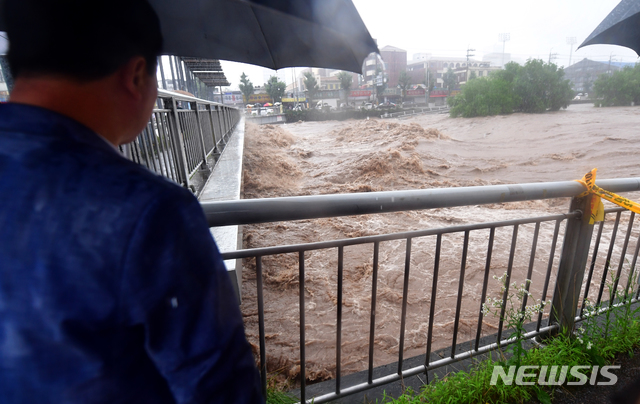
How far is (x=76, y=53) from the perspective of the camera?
68 centimetres

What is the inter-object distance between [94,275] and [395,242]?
8.03m

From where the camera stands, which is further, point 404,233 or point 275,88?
point 275,88

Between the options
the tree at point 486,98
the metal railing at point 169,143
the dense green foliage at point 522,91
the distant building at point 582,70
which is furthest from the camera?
the distant building at point 582,70

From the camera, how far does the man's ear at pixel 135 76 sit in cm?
74

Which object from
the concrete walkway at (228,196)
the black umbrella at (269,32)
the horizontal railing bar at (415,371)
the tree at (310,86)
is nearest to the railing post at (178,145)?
the concrete walkway at (228,196)

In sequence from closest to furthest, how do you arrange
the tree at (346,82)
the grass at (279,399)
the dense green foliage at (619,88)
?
the grass at (279,399) < the dense green foliage at (619,88) < the tree at (346,82)

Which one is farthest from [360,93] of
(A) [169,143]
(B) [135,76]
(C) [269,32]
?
(B) [135,76]

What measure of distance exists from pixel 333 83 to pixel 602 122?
251 feet

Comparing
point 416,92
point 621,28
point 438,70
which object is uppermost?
point 438,70

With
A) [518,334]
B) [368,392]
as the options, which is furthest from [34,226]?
[518,334]

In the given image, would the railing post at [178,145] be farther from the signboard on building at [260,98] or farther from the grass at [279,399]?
the signboard on building at [260,98]

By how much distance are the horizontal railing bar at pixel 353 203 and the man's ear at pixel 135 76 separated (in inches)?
26.5

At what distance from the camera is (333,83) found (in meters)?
98.8

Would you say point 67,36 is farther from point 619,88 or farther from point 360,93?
point 360,93
